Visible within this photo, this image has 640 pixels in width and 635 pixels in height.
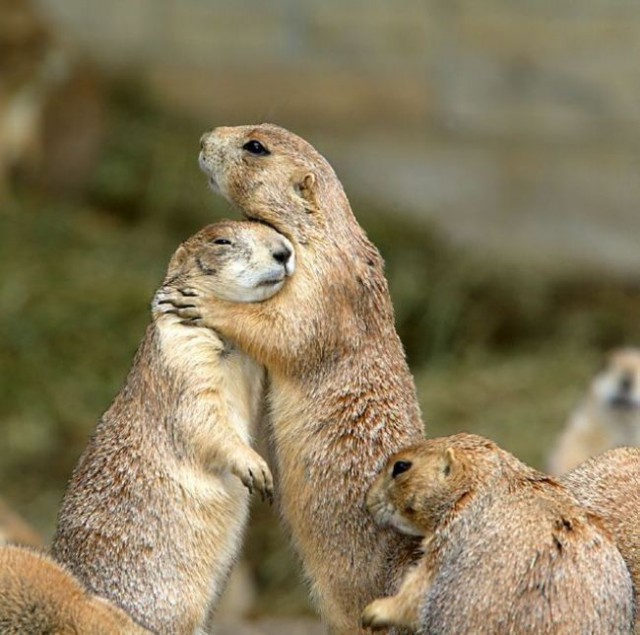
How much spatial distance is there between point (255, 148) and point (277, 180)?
148mm

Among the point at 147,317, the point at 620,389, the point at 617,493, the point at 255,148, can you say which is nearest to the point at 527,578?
the point at 617,493

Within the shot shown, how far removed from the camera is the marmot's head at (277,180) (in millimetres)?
4910

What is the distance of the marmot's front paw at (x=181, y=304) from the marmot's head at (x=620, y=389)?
4292mm

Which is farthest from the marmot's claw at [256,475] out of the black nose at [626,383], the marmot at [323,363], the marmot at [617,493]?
the black nose at [626,383]

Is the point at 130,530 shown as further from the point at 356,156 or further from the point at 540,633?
the point at 356,156

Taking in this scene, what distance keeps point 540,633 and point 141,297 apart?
7384mm

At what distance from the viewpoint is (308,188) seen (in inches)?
193

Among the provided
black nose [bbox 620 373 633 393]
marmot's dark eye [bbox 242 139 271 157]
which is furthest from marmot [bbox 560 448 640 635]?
black nose [bbox 620 373 633 393]

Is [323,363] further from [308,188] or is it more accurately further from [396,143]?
[396,143]

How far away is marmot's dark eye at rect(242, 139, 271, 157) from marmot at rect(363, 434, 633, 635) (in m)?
1.15

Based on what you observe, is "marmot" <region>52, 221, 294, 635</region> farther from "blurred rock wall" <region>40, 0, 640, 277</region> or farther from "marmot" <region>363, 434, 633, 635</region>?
"blurred rock wall" <region>40, 0, 640, 277</region>

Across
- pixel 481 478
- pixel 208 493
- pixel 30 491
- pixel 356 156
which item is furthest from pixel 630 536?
pixel 356 156

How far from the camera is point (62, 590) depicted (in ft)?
14.6

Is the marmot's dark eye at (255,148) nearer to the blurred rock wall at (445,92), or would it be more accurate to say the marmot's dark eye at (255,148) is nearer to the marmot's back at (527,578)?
the marmot's back at (527,578)
